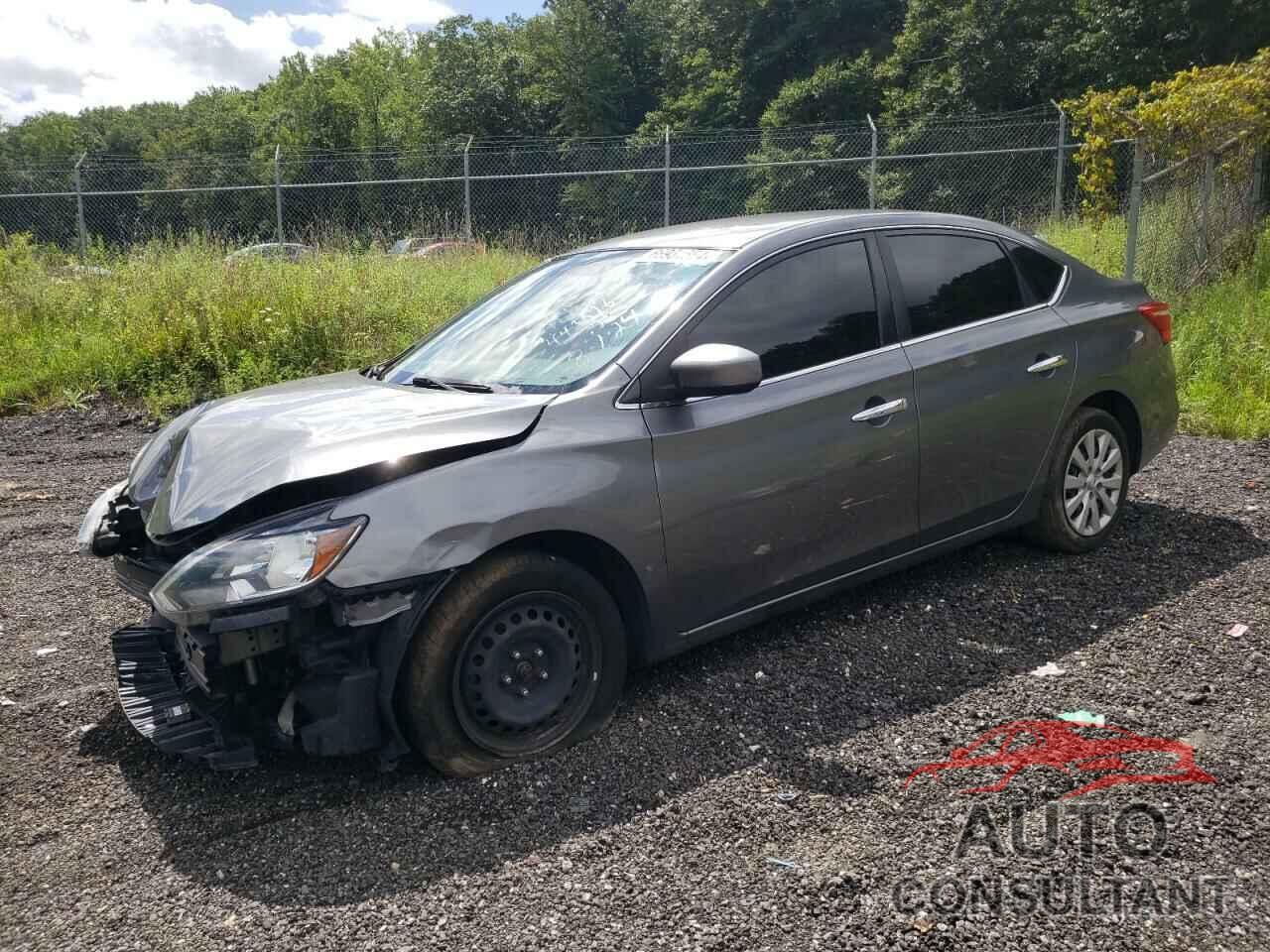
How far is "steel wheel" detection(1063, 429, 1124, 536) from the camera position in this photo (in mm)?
5066

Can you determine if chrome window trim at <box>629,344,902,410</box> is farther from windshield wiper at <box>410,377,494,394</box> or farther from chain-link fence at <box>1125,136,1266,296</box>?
chain-link fence at <box>1125,136,1266,296</box>

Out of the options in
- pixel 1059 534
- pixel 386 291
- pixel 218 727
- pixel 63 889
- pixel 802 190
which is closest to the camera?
pixel 63 889

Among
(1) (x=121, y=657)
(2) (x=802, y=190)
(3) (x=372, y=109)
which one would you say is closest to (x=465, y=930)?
(1) (x=121, y=657)

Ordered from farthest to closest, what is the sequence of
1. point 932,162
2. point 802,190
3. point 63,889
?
1. point 932,162
2. point 802,190
3. point 63,889

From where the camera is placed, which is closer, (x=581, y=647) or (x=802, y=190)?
(x=581, y=647)

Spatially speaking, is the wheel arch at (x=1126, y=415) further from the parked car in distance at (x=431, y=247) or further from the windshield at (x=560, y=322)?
the parked car in distance at (x=431, y=247)

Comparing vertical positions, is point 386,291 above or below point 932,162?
below

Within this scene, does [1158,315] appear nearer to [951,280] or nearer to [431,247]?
[951,280]

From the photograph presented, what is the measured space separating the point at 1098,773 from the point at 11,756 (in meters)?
3.51

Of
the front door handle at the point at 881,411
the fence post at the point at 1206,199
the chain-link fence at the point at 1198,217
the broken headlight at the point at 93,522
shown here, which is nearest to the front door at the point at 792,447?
the front door handle at the point at 881,411

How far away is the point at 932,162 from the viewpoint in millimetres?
22344

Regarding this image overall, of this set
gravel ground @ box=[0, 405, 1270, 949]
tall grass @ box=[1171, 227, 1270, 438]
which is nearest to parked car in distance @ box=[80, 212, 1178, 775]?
gravel ground @ box=[0, 405, 1270, 949]

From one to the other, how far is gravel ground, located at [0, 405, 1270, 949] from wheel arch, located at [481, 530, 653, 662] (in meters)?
0.30

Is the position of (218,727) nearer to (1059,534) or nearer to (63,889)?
(63,889)
